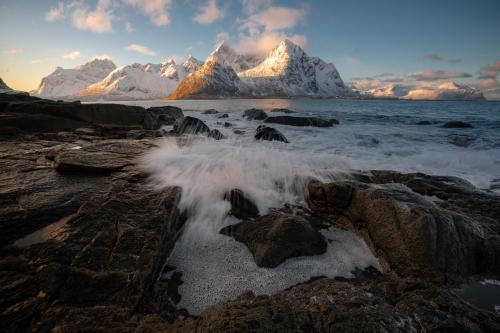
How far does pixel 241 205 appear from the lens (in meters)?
4.30

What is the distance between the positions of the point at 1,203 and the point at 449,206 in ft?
22.5

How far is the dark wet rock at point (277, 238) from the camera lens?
125 inches

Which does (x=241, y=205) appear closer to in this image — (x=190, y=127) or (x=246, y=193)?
(x=246, y=193)

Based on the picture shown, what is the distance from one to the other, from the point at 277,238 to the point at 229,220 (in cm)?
102

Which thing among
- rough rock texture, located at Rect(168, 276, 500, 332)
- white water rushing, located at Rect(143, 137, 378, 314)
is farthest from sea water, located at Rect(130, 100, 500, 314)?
rough rock texture, located at Rect(168, 276, 500, 332)

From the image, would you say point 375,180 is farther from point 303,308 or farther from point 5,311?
point 5,311

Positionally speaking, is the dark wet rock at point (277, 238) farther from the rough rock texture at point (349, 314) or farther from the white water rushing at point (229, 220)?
the rough rock texture at point (349, 314)

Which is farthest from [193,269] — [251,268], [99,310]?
[99,310]

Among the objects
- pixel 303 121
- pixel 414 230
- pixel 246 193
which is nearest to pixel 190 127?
pixel 246 193

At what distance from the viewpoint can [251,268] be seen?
9.92 feet

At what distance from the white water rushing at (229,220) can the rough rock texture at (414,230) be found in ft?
1.01

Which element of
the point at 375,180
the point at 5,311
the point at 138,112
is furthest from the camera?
the point at 138,112

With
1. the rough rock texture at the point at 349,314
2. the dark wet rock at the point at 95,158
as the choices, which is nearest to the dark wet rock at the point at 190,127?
the dark wet rock at the point at 95,158

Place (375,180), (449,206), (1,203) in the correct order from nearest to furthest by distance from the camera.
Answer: (1,203)
(449,206)
(375,180)
